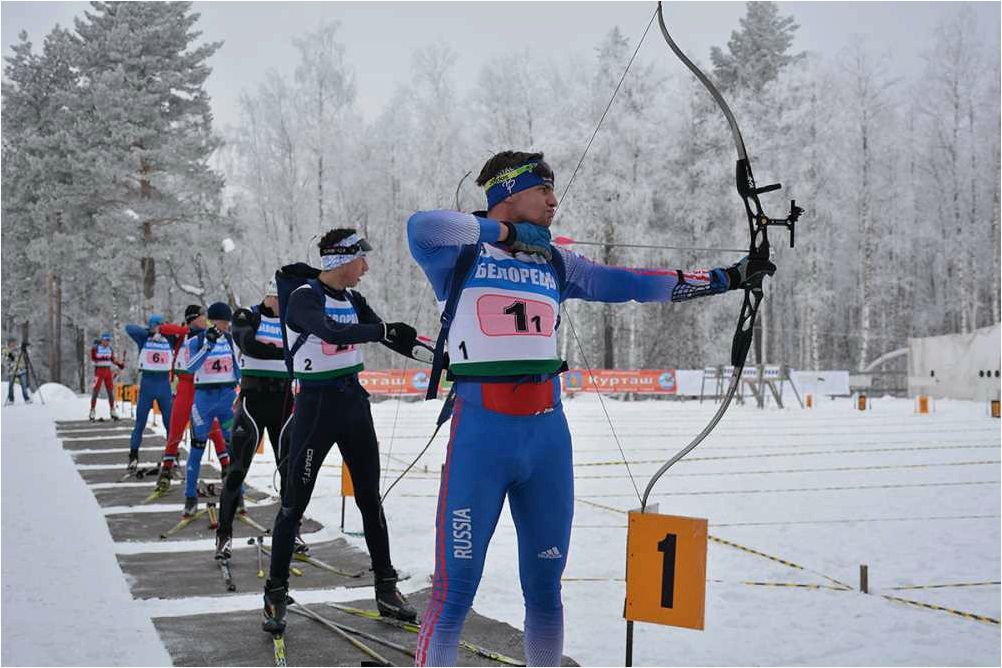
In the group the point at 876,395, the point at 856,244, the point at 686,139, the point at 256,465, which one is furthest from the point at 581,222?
the point at 256,465

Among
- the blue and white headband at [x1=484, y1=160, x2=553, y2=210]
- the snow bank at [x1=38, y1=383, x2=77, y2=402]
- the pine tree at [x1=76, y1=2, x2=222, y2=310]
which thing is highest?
the pine tree at [x1=76, y1=2, x2=222, y2=310]

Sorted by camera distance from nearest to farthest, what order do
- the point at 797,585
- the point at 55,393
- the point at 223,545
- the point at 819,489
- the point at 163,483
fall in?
the point at 797,585
the point at 223,545
the point at 163,483
the point at 819,489
the point at 55,393

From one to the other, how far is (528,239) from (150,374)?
970 centimetres

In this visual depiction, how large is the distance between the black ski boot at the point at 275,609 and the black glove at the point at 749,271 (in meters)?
2.74

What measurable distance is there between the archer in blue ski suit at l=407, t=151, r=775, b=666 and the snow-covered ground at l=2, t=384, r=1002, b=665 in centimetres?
159

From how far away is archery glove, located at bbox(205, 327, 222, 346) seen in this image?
8078 mm

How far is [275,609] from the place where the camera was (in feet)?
14.9

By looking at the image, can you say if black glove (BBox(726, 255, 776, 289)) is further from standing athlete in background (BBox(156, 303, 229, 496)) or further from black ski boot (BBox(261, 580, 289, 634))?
standing athlete in background (BBox(156, 303, 229, 496))

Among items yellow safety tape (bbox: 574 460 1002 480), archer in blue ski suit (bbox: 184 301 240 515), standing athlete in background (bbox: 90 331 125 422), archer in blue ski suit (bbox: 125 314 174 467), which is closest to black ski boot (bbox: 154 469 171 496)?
archer in blue ski suit (bbox: 184 301 240 515)

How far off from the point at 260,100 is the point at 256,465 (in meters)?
24.4

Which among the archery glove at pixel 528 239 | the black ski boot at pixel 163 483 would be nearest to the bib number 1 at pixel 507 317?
the archery glove at pixel 528 239

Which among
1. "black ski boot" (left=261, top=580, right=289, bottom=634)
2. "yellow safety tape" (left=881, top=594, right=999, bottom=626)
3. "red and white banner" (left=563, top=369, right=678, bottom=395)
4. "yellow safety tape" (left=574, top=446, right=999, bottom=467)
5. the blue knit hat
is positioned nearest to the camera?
"black ski boot" (left=261, top=580, right=289, bottom=634)

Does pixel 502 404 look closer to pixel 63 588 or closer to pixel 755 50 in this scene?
pixel 63 588

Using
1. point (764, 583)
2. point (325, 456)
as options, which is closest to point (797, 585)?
point (764, 583)
